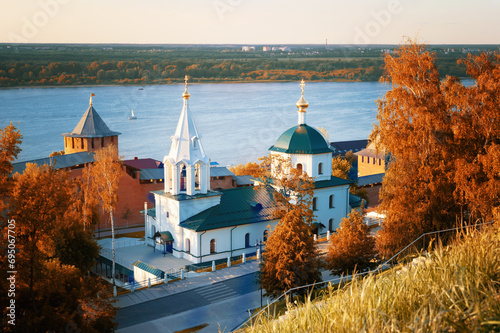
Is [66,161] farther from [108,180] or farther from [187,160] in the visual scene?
[187,160]

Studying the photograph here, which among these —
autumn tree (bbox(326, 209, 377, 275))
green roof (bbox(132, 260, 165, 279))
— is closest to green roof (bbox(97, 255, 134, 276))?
green roof (bbox(132, 260, 165, 279))

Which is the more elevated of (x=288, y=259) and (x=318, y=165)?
(x=318, y=165)

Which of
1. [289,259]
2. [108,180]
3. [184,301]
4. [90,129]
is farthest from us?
[90,129]

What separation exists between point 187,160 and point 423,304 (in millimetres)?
17598

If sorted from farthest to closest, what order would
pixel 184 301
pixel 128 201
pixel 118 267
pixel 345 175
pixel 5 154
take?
pixel 345 175
pixel 128 201
pixel 118 267
pixel 184 301
pixel 5 154

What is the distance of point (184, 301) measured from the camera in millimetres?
17062

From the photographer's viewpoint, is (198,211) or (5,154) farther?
(198,211)

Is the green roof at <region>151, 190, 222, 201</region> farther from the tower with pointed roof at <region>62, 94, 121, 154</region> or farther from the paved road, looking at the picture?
the tower with pointed roof at <region>62, 94, 121, 154</region>

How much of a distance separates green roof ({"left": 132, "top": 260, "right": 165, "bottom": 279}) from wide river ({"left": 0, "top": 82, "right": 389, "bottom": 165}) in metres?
32.0

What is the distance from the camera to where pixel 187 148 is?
22219 mm

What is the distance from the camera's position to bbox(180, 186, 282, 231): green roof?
21.5m

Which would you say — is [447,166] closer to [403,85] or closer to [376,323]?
[403,85]

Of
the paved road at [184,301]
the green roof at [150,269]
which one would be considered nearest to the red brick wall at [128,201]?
the green roof at [150,269]

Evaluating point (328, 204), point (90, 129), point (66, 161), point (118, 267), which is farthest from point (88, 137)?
point (328, 204)
